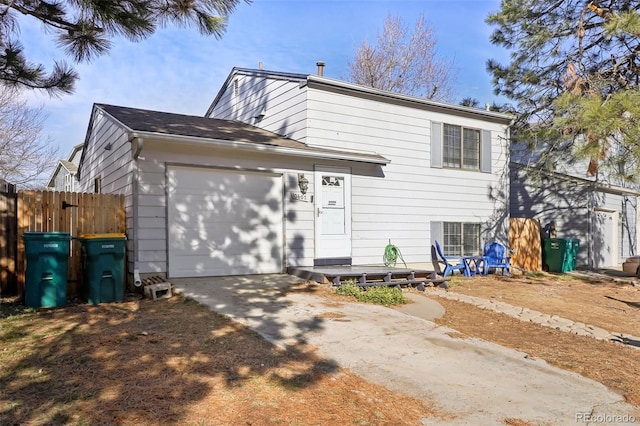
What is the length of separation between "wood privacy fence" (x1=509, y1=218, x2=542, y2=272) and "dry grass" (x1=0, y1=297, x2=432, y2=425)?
37.5ft

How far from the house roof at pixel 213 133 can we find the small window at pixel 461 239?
3138mm

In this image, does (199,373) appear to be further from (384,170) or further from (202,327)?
(384,170)

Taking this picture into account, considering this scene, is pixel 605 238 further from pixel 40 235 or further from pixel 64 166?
pixel 64 166

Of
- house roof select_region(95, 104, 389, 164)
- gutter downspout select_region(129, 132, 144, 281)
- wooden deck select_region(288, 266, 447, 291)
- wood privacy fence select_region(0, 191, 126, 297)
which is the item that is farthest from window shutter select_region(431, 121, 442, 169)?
wood privacy fence select_region(0, 191, 126, 297)

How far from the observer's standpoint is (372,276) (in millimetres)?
8609

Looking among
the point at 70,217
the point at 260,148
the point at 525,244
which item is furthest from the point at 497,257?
the point at 70,217

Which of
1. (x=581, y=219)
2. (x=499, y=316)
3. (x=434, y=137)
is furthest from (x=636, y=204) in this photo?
(x=499, y=316)

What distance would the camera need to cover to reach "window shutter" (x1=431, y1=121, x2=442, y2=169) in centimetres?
1195

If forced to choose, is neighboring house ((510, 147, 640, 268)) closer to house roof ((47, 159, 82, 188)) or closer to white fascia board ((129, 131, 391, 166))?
white fascia board ((129, 131, 391, 166))

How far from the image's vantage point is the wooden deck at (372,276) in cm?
830

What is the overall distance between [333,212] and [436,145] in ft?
12.3

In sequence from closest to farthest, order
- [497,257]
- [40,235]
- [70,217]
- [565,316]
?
[40,235]
[565,316]
[70,217]
[497,257]

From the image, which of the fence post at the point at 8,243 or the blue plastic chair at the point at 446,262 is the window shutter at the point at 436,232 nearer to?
the blue plastic chair at the point at 446,262

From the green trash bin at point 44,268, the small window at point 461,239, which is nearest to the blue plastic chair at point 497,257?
the small window at point 461,239
